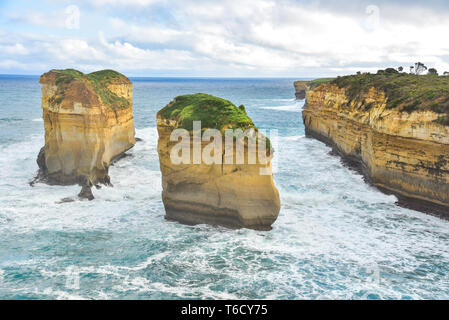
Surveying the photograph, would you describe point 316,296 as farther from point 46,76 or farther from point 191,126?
point 46,76

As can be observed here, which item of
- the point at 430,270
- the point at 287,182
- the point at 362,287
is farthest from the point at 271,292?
the point at 287,182

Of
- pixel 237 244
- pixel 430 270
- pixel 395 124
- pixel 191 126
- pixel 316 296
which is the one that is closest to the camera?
pixel 316 296

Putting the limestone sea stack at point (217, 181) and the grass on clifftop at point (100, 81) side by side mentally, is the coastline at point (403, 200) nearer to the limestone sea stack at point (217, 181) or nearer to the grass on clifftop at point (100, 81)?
the limestone sea stack at point (217, 181)

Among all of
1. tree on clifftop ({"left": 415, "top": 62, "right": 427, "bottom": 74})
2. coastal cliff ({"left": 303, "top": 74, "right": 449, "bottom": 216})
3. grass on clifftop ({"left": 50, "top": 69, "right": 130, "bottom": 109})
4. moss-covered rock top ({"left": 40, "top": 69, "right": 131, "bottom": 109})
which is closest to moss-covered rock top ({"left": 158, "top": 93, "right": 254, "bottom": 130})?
moss-covered rock top ({"left": 40, "top": 69, "right": 131, "bottom": 109})

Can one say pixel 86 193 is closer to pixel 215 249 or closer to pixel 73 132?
pixel 73 132

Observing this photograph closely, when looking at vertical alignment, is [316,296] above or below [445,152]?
below

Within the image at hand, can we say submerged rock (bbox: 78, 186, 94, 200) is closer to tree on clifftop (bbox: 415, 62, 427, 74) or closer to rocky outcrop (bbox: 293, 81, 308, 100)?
tree on clifftop (bbox: 415, 62, 427, 74)

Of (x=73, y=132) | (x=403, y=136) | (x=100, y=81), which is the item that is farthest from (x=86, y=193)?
(x=403, y=136)
